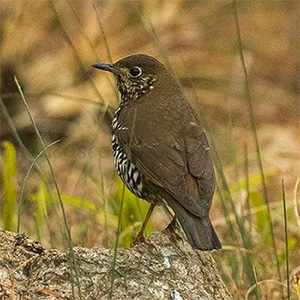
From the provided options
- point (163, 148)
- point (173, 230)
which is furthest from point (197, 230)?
point (163, 148)

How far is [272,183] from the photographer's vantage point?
865cm

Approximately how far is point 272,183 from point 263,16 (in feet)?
12.5

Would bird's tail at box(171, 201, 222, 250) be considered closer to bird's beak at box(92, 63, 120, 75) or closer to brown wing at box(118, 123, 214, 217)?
brown wing at box(118, 123, 214, 217)

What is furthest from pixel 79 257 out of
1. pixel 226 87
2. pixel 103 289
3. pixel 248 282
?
pixel 226 87

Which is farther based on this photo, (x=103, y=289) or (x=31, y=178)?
(x=31, y=178)

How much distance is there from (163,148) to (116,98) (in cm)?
214

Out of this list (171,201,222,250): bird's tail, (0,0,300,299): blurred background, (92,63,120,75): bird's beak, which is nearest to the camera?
(171,201,222,250): bird's tail

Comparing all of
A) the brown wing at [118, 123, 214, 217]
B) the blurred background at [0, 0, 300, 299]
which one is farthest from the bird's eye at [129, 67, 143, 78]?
the blurred background at [0, 0, 300, 299]

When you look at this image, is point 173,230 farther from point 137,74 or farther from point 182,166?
point 137,74

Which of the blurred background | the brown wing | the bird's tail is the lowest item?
the blurred background

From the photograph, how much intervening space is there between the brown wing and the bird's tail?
3cm

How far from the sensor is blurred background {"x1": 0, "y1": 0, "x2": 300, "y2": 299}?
726cm

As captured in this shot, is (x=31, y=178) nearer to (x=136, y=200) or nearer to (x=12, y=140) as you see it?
(x=12, y=140)

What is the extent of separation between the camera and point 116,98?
7.04m
